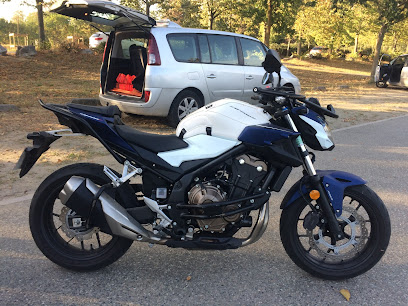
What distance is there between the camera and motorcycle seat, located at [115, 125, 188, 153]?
8.50ft

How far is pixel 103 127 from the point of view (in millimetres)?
2566

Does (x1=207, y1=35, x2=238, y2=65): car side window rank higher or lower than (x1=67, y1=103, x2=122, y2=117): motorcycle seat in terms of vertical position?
higher

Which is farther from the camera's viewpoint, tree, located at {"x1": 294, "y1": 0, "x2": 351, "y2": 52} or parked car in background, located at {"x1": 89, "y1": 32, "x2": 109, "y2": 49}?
tree, located at {"x1": 294, "y1": 0, "x2": 351, "y2": 52}

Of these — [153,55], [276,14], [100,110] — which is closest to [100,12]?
[153,55]

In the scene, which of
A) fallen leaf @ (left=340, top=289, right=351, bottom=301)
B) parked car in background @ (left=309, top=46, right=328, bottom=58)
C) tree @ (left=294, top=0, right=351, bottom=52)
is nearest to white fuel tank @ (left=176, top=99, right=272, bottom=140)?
fallen leaf @ (left=340, top=289, right=351, bottom=301)

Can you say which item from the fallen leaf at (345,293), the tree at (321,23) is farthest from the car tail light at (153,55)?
the tree at (321,23)

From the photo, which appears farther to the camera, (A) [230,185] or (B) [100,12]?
(B) [100,12]

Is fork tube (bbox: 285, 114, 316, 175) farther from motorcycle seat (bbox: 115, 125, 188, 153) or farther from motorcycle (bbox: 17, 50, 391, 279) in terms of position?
motorcycle seat (bbox: 115, 125, 188, 153)

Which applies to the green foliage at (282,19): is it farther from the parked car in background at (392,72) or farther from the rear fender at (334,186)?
the rear fender at (334,186)

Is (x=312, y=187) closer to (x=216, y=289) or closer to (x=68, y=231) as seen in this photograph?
(x=216, y=289)

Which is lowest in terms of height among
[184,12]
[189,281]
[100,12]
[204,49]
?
[189,281]

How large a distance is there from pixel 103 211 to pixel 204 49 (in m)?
5.54

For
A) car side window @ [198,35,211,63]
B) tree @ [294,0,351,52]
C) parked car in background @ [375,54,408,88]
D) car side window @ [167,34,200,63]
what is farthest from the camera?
tree @ [294,0,351,52]

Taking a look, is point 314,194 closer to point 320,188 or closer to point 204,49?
point 320,188
